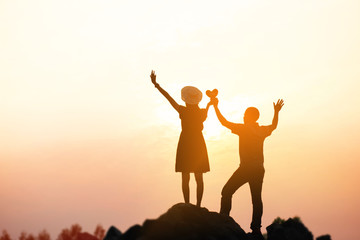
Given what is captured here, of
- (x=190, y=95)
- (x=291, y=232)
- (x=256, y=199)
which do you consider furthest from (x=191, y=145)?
(x=291, y=232)

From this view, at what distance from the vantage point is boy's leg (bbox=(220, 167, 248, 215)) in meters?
11.7

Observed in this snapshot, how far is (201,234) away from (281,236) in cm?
275

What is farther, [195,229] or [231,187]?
[231,187]

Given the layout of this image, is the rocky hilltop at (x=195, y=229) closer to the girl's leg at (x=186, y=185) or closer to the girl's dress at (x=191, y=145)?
the girl's leg at (x=186, y=185)

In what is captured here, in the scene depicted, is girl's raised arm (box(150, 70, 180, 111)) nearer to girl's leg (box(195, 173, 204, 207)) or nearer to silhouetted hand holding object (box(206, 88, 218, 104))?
silhouetted hand holding object (box(206, 88, 218, 104))

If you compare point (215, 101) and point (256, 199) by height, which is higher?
point (215, 101)

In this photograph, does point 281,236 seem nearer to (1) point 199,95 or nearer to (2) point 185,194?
(2) point 185,194

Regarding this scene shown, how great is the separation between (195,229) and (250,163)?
2.53 meters

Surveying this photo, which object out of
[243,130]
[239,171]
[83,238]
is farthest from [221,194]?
[83,238]

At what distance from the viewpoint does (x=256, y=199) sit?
12000 millimetres

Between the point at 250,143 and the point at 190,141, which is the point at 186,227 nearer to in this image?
the point at 190,141

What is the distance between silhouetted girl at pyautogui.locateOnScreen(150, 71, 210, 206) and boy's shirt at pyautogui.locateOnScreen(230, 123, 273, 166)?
3.28 ft

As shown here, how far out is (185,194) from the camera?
1154cm

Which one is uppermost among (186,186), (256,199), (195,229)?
(186,186)
